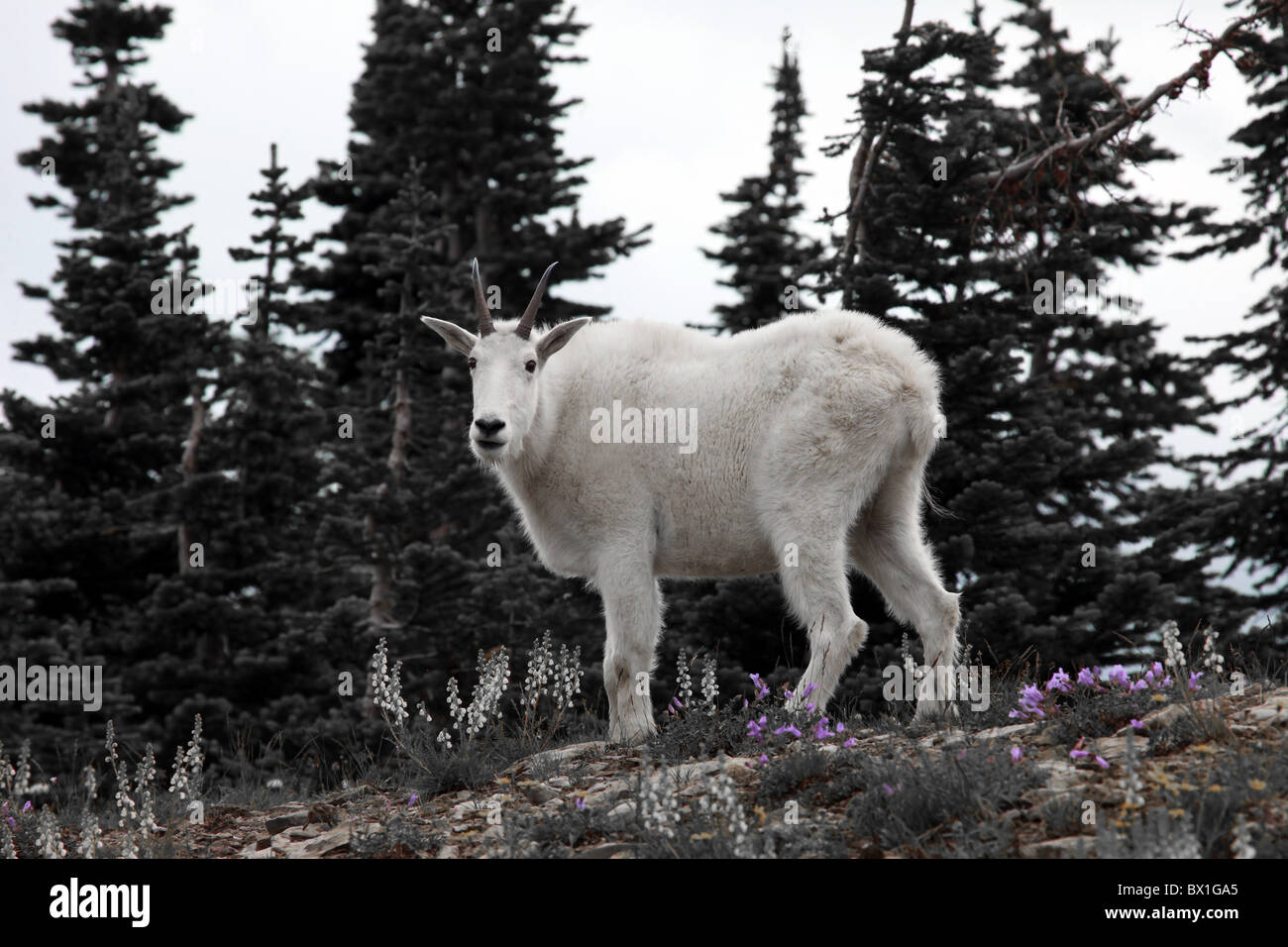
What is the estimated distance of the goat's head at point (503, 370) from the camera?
694cm

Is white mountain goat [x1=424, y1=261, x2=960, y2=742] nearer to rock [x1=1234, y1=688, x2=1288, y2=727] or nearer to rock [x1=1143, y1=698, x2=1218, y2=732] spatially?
rock [x1=1143, y1=698, x2=1218, y2=732]

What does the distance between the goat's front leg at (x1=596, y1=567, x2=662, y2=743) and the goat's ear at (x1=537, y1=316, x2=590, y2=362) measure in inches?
66.6

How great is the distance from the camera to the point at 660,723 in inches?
292

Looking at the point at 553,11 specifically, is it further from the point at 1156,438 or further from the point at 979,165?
the point at 1156,438

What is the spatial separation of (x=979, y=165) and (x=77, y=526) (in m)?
16.9

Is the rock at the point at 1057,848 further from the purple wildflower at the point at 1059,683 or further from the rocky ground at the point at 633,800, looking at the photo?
the purple wildflower at the point at 1059,683

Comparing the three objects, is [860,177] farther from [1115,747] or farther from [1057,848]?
A: [1057,848]

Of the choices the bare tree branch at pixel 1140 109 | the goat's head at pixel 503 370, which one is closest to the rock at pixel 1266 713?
the goat's head at pixel 503 370

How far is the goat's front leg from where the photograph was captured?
22.8 feet

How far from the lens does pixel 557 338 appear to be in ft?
25.1

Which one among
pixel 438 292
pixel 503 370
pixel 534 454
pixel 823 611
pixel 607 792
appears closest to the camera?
pixel 607 792

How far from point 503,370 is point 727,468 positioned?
163 cm

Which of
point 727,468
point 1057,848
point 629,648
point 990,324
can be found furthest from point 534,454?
point 990,324

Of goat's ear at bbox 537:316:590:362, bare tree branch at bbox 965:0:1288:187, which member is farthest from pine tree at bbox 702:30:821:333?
goat's ear at bbox 537:316:590:362
